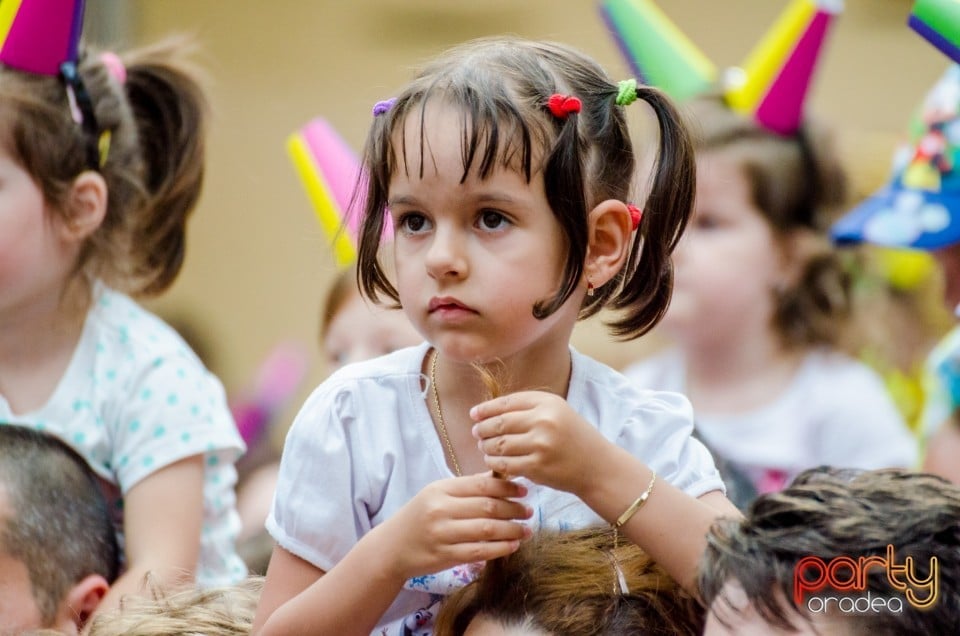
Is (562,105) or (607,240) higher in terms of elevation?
(562,105)

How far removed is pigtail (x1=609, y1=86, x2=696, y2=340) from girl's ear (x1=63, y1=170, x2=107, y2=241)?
3.94 ft

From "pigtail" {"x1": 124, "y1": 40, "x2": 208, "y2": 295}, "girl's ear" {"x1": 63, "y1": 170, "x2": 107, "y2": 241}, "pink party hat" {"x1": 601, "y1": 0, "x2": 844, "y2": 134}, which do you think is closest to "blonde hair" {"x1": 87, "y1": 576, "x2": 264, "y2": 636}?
"girl's ear" {"x1": 63, "y1": 170, "x2": 107, "y2": 241}

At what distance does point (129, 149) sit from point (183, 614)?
4.25 ft

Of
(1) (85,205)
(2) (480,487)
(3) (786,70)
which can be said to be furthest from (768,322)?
(2) (480,487)

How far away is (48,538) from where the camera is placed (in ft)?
7.59

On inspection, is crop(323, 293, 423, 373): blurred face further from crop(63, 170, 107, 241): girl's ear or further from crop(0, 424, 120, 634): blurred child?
crop(0, 424, 120, 634): blurred child

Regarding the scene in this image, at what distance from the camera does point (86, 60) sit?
2938 mm

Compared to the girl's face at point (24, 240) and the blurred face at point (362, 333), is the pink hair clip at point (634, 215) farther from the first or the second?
the blurred face at point (362, 333)

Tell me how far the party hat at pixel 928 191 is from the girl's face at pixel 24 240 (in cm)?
193

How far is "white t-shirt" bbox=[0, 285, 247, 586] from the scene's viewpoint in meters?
2.65

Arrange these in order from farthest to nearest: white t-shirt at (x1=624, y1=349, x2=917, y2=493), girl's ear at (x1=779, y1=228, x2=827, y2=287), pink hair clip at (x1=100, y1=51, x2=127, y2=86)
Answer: girl's ear at (x1=779, y1=228, x2=827, y2=287) → white t-shirt at (x1=624, y1=349, x2=917, y2=493) → pink hair clip at (x1=100, y1=51, x2=127, y2=86)

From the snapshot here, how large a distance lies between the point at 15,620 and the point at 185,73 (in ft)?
4.25

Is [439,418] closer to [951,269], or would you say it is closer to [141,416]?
[141,416]

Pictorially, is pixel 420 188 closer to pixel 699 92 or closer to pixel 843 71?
pixel 699 92
